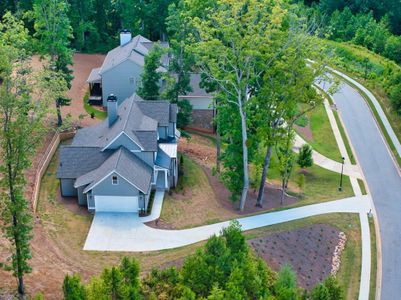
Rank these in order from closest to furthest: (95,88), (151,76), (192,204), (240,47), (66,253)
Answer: (66,253) → (240,47) → (192,204) → (151,76) → (95,88)

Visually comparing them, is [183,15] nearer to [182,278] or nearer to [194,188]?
[194,188]

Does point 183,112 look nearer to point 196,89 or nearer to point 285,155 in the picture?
point 196,89

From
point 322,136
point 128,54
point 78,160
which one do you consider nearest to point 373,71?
point 322,136

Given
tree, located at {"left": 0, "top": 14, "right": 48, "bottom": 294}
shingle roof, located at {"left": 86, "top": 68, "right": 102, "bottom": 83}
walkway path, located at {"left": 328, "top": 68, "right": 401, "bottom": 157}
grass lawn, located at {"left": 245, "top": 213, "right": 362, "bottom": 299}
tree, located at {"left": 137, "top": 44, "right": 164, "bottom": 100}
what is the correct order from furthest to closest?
1. shingle roof, located at {"left": 86, "top": 68, "right": 102, "bottom": 83}
2. walkway path, located at {"left": 328, "top": 68, "right": 401, "bottom": 157}
3. tree, located at {"left": 137, "top": 44, "right": 164, "bottom": 100}
4. grass lawn, located at {"left": 245, "top": 213, "right": 362, "bottom": 299}
5. tree, located at {"left": 0, "top": 14, "right": 48, "bottom": 294}

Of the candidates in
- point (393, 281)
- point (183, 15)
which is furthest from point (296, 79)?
point (393, 281)

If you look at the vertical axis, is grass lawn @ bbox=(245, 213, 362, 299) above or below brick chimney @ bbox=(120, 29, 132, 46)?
below

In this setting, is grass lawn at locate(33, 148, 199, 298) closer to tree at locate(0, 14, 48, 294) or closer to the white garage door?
the white garage door

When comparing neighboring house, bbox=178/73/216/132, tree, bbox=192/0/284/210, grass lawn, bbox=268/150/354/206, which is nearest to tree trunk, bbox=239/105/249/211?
tree, bbox=192/0/284/210

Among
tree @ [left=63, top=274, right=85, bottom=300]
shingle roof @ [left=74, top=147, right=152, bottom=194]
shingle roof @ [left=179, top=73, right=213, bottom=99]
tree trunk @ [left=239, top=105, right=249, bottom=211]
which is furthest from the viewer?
shingle roof @ [left=179, top=73, right=213, bottom=99]
